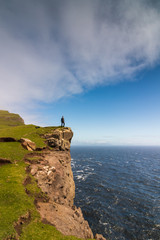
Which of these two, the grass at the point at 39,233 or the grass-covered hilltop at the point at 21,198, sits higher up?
the grass-covered hilltop at the point at 21,198

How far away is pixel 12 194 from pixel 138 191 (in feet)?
159

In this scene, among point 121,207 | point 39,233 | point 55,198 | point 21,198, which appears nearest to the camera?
point 39,233

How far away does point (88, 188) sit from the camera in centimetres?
4553

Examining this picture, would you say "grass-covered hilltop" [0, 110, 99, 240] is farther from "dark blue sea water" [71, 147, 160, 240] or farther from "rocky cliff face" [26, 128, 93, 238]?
"dark blue sea water" [71, 147, 160, 240]

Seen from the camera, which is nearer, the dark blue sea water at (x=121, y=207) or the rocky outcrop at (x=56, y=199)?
the rocky outcrop at (x=56, y=199)

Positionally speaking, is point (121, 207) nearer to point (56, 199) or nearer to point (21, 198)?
point (56, 199)

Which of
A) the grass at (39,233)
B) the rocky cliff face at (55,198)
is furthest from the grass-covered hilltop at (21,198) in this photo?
the rocky cliff face at (55,198)

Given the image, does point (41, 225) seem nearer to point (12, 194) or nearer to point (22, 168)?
point (12, 194)

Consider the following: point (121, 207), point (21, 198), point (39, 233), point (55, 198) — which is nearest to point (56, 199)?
point (55, 198)

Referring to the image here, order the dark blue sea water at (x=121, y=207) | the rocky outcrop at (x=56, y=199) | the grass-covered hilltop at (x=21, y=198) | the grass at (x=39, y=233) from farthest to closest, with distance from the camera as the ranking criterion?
the dark blue sea water at (x=121, y=207)
the rocky outcrop at (x=56, y=199)
the grass-covered hilltop at (x=21, y=198)
the grass at (x=39, y=233)

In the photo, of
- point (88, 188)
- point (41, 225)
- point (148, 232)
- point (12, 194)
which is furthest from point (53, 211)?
point (88, 188)

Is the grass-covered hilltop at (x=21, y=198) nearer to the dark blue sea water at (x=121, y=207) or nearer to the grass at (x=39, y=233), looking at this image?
the grass at (x=39, y=233)

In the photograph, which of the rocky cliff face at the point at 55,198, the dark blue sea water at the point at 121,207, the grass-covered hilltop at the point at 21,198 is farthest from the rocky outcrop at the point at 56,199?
the dark blue sea water at the point at 121,207

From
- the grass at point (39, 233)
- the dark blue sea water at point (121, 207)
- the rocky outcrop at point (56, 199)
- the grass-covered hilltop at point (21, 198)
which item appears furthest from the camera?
the dark blue sea water at point (121, 207)
